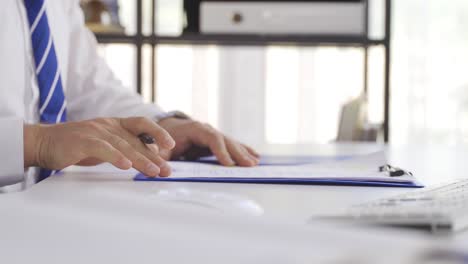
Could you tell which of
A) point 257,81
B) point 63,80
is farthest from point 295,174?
point 257,81

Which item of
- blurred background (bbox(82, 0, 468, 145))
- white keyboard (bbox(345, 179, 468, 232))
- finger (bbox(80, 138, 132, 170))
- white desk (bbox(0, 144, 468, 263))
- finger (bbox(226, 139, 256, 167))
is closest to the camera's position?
white desk (bbox(0, 144, 468, 263))

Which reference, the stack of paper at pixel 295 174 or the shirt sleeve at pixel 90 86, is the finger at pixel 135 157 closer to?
the stack of paper at pixel 295 174

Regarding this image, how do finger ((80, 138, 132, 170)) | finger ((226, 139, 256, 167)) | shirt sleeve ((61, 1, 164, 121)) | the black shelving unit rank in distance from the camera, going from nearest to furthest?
finger ((80, 138, 132, 170)), finger ((226, 139, 256, 167)), shirt sleeve ((61, 1, 164, 121)), the black shelving unit

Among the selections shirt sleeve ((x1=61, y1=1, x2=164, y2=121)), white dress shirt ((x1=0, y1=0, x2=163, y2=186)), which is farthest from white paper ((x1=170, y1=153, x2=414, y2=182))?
shirt sleeve ((x1=61, y1=1, x2=164, y2=121))

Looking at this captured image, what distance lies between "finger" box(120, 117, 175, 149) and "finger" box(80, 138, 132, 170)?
7 centimetres

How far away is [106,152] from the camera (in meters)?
0.80

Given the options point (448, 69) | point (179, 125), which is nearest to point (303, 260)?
point (179, 125)

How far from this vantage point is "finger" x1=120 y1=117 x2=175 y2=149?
33.6 inches

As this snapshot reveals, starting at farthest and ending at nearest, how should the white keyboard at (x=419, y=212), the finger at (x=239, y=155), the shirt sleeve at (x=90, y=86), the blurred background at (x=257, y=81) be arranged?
the blurred background at (x=257, y=81) → the shirt sleeve at (x=90, y=86) → the finger at (x=239, y=155) → the white keyboard at (x=419, y=212)

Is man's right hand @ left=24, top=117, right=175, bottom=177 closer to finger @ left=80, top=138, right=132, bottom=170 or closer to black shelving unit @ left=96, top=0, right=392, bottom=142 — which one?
finger @ left=80, top=138, right=132, bottom=170

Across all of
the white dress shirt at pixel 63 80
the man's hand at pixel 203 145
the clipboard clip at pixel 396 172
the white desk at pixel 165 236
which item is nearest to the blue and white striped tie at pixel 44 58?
the white dress shirt at pixel 63 80

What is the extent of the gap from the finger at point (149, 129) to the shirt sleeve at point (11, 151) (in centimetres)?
14

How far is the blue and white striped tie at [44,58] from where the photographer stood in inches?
44.4

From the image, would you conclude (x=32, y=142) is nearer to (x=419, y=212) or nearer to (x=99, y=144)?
(x=99, y=144)
